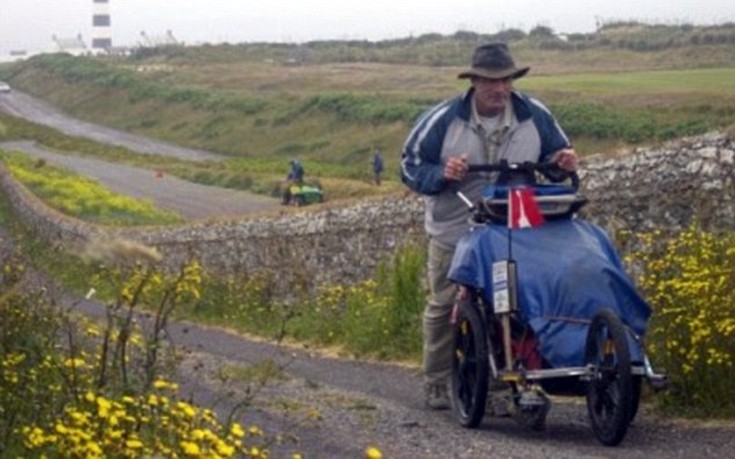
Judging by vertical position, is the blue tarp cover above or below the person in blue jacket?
below

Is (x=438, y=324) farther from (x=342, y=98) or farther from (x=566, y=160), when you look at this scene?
(x=342, y=98)

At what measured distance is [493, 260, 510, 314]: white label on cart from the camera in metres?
9.33

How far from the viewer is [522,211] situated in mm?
9523

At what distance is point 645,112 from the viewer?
4781 centimetres

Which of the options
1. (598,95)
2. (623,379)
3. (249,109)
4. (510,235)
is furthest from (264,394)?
(249,109)

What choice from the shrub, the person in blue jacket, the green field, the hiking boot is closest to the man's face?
the person in blue jacket

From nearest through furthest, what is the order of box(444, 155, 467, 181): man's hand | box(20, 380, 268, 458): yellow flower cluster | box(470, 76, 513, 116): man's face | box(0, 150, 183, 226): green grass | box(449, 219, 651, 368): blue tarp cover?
box(20, 380, 268, 458): yellow flower cluster, box(449, 219, 651, 368): blue tarp cover, box(444, 155, 467, 181): man's hand, box(470, 76, 513, 116): man's face, box(0, 150, 183, 226): green grass

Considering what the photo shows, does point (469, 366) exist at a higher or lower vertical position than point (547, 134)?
lower

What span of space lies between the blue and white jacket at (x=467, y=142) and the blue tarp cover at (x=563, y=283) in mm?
744

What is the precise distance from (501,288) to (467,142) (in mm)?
1207

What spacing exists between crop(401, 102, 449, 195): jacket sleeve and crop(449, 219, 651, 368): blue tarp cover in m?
0.74

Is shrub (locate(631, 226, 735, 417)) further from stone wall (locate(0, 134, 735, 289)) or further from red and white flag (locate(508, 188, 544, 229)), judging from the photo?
stone wall (locate(0, 134, 735, 289))

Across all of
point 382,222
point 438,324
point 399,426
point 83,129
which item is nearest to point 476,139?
point 438,324

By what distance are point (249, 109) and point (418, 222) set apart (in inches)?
2757
